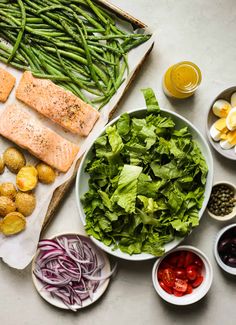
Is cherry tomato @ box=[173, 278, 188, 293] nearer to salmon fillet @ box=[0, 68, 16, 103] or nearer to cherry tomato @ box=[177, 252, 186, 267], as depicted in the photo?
cherry tomato @ box=[177, 252, 186, 267]

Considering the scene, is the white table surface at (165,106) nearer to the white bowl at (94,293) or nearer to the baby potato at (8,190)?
the white bowl at (94,293)

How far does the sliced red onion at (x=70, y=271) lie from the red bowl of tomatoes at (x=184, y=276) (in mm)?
332

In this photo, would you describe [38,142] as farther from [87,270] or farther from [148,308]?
[148,308]

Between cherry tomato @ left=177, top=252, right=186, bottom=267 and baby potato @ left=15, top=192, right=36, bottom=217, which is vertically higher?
cherry tomato @ left=177, top=252, right=186, bottom=267

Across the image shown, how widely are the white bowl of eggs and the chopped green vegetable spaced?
0.19 meters

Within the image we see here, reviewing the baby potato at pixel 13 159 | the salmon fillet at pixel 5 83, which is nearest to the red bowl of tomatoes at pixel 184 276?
the baby potato at pixel 13 159

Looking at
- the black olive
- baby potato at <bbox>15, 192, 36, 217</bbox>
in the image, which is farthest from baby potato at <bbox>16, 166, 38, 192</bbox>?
the black olive

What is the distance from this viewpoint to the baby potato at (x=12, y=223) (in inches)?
107

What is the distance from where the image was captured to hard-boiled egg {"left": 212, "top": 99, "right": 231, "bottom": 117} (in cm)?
278

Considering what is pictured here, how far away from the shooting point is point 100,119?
282cm

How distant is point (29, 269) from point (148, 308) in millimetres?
795

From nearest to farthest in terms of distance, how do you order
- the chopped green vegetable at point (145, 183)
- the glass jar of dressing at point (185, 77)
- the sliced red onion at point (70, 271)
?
the chopped green vegetable at point (145, 183) < the glass jar of dressing at point (185, 77) < the sliced red onion at point (70, 271)

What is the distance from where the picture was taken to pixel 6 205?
109 inches

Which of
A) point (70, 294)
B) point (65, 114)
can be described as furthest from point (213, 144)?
point (70, 294)
